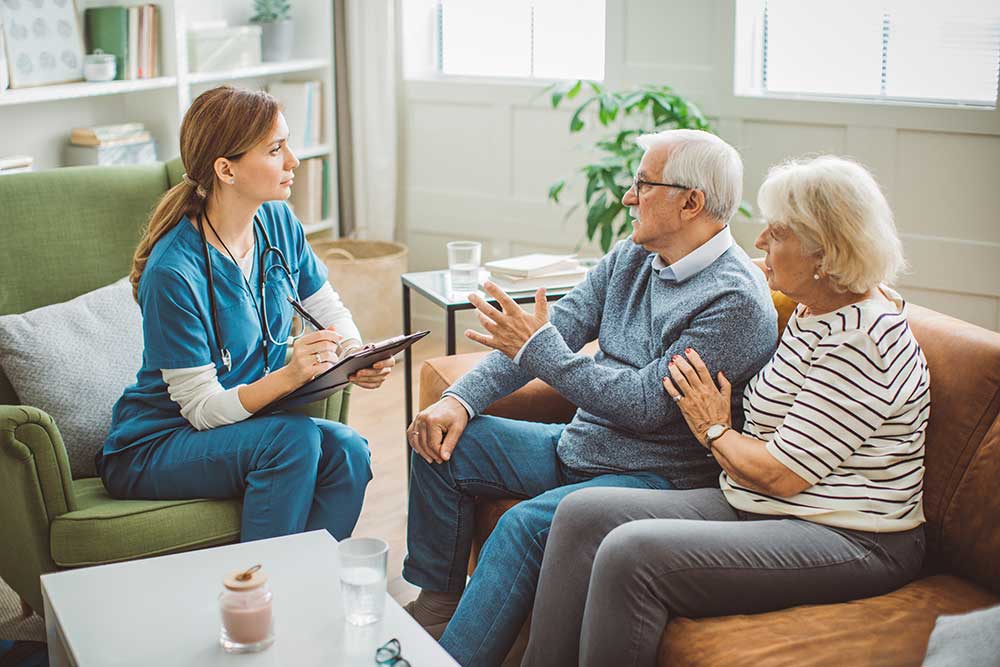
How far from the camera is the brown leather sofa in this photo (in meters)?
1.64

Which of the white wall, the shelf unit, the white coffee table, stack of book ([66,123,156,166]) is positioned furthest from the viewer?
stack of book ([66,123,156,166])

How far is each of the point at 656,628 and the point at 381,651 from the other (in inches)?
17.4

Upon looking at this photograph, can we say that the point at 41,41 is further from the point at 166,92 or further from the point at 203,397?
the point at 203,397

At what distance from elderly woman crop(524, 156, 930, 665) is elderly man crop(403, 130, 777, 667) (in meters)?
0.12

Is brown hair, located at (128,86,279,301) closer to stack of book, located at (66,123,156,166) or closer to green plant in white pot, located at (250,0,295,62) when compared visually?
stack of book, located at (66,123,156,166)

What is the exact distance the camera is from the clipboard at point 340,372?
7.24 ft

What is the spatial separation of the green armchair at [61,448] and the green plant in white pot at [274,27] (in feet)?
5.52

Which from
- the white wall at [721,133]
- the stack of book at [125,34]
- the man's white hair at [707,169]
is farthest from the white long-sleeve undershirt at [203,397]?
the white wall at [721,133]

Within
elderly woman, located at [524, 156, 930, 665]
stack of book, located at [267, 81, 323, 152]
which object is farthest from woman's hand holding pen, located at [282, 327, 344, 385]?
stack of book, located at [267, 81, 323, 152]

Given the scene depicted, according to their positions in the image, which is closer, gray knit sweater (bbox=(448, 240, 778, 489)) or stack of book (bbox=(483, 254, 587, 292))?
gray knit sweater (bbox=(448, 240, 778, 489))

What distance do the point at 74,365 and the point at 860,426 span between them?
159cm

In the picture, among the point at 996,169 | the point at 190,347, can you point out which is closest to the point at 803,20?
the point at 996,169

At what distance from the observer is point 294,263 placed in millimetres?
2498

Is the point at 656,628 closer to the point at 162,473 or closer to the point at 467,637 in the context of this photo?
the point at 467,637
